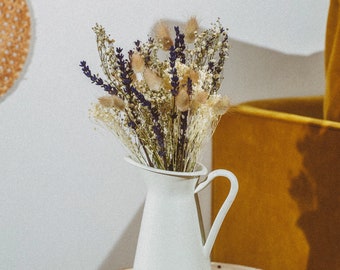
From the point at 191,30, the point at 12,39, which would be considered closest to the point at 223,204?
the point at 191,30

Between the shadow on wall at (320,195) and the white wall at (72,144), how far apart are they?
45 cm

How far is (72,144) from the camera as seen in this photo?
5.83 ft

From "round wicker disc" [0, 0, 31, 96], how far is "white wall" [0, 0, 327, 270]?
0.09 ft

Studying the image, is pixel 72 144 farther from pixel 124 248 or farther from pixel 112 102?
pixel 112 102

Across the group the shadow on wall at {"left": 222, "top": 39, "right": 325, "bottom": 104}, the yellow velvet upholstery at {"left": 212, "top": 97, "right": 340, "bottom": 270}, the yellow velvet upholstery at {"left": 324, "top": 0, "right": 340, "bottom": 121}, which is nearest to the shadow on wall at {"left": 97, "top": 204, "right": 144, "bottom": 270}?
the yellow velvet upholstery at {"left": 212, "top": 97, "right": 340, "bottom": 270}

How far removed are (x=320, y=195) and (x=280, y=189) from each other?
0.13m

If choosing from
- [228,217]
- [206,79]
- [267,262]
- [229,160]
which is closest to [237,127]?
[229,160]

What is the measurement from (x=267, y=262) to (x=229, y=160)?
1.11 ft

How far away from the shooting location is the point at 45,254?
1.81 metres

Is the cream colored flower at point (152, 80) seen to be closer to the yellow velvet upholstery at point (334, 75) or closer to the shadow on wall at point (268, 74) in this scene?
the yellow velvet upholstery at point (334, 75)

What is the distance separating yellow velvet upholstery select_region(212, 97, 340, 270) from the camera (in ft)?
4.99

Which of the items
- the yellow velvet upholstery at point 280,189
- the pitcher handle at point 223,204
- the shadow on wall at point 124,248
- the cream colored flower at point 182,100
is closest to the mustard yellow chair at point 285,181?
the yellow velvet upholstery at point 280,189

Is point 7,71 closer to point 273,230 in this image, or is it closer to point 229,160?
point 229,160

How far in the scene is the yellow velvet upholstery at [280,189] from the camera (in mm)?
1521
